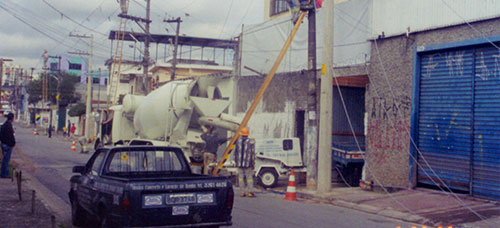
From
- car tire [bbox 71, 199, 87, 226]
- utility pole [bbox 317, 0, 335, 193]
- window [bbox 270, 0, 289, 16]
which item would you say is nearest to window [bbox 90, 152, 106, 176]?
car tire [bbox 71, 199, 87, 226]

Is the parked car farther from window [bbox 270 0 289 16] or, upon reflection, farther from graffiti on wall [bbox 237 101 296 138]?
window [bbox 270 0 289 16]

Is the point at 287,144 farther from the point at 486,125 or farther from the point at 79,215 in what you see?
the point at 79,215

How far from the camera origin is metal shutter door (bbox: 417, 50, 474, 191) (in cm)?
1201

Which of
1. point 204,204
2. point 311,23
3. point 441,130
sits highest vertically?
point 311,23

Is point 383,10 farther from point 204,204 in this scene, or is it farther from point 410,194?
point 204,204

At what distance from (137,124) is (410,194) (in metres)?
10.7

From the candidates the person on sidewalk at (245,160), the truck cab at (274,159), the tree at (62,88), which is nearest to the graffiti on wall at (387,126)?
the truck cab at (274,159)

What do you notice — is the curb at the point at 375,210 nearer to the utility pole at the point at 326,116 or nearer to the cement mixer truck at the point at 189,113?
the utility pole at the point at 326,116

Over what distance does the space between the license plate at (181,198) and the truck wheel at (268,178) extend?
860 cm

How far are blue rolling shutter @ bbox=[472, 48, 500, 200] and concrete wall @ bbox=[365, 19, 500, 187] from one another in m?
1.37

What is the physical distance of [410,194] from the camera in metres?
12.7

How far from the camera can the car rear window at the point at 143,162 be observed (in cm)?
755

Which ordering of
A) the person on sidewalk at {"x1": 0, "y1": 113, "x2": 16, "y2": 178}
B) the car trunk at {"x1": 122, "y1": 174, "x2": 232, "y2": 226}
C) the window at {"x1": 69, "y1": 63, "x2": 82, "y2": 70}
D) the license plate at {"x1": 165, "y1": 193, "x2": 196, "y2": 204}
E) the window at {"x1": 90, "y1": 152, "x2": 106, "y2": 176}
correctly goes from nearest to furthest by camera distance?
the car trunk at {"x1": 122, "y1": 174, "x2": 232, "y2": 226} < the license plate at {"x1": 165, "y1": 193, "x2": 196, "y2": 204} < the window at {"x1": 90, "y1": 152, "x2": 106, "y2": 176} < the person on sidewalk at {"x1": 0, "y1": 113, "x2": 16, "y2": 178} < the window at {"x1": 69, "y1": 63, "x2": 82, "y2": 70}

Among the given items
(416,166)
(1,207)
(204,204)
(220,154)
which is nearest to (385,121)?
(416,166)
